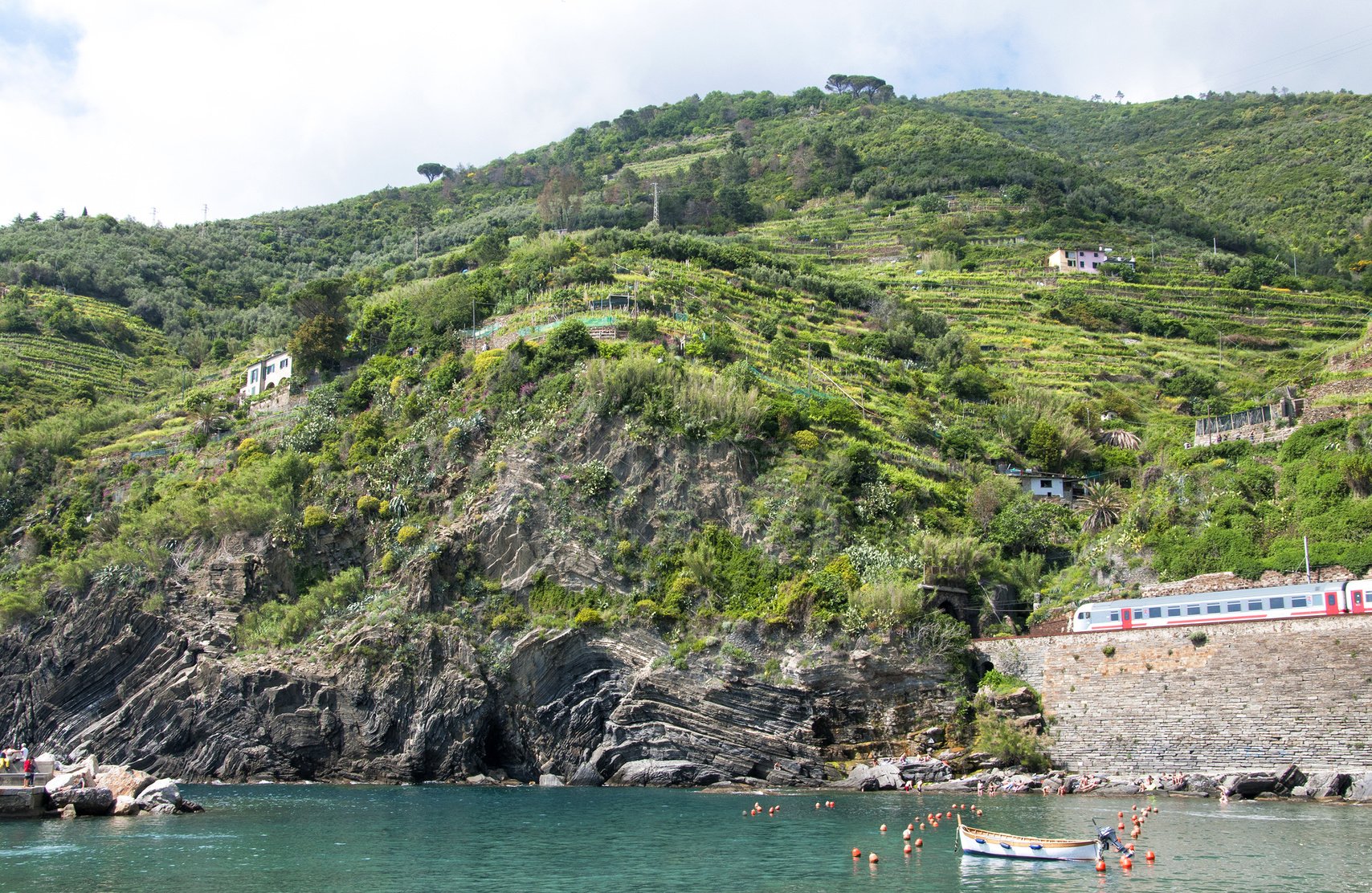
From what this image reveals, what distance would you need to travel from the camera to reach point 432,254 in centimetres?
12544

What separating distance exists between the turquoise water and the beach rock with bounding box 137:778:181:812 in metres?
1.37

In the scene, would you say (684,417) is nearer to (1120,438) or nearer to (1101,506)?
(1101,506)

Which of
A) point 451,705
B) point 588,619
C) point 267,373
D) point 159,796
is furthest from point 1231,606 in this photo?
point 267,373

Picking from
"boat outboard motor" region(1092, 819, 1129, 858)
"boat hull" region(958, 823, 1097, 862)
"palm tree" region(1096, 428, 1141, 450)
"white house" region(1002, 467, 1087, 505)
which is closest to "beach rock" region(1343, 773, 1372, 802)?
"boat outboard motor" region(1092, 819, 1129, 858)

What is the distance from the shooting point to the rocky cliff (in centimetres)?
5022

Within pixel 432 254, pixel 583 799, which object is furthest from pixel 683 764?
pixel 432 254

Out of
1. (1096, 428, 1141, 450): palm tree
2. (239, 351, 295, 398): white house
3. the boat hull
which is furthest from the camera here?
(239, 351, 295, 398): white house

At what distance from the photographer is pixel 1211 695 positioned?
44781 millimetres

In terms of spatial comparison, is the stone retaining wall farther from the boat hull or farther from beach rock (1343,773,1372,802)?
the boat hull

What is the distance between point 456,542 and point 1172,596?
3297cm

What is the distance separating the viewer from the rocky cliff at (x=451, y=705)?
50.2 metres

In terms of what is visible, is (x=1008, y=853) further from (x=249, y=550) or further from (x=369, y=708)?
(x=249, y=550)

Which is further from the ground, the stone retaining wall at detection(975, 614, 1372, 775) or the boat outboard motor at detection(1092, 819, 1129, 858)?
the stone retaining wall at detection(975, 614, 1372, 775)

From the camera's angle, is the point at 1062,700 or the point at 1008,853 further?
the point at 1062,700
